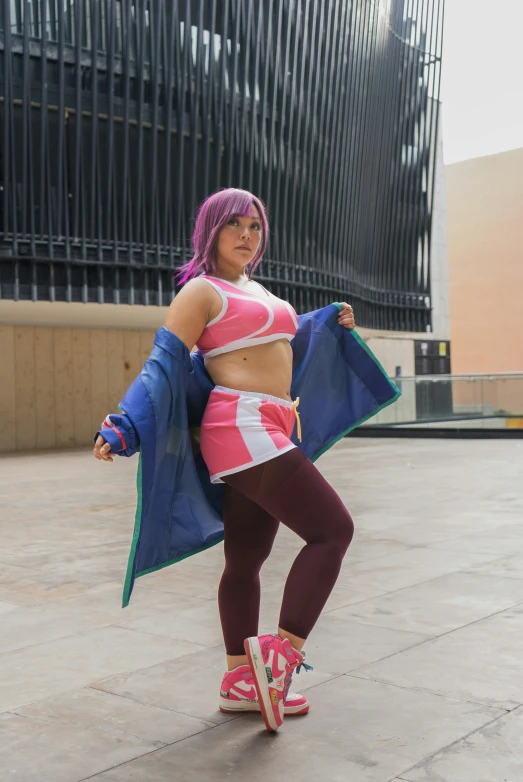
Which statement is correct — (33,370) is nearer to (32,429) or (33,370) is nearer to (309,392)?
(32,429)

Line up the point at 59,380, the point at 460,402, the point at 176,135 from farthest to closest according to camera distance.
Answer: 1. the point at 59,380
2. the point at 460,402
3. the point at 176,135

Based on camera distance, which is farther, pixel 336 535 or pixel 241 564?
pixel 241 564

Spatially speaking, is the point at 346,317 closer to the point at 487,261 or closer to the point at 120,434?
the point at 120,434

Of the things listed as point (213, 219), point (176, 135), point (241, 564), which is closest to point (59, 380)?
point (176, 135)

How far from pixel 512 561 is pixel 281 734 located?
11.5ft

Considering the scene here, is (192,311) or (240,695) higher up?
(192,311)

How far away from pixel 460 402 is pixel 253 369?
773 inches

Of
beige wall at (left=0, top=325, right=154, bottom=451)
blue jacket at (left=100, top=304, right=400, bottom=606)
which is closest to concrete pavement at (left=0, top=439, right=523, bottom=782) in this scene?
blue jacket at (left=100, top=304, right=400, bottom=606)

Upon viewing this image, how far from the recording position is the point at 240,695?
3301 mm

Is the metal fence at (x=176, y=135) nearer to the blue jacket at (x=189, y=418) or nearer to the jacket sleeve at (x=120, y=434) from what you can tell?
the blue jacket at (x=189, y=418)

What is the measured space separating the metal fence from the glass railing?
4.29m

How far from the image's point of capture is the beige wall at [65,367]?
21.9 metres

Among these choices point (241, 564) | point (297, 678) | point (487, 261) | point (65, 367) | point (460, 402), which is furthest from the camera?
point (487, 261)

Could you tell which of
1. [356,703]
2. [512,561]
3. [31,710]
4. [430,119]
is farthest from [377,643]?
[430,119]
